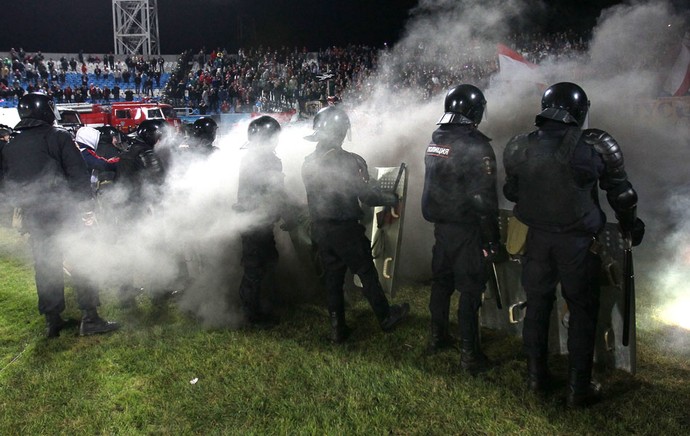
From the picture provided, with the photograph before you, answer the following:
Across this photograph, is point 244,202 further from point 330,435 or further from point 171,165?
point 330,435

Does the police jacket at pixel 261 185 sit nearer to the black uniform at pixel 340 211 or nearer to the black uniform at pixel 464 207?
the black uniform at pixel 340 211

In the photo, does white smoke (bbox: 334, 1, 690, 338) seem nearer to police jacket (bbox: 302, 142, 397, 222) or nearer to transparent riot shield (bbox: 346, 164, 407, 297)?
transparent riot shield (bbox: 346, 164, 407, 297)

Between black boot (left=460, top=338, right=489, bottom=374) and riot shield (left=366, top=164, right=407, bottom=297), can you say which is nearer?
black boot (left=460, top=338, right=489, bottom=374)

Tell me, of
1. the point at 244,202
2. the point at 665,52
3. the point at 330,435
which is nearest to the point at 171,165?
the point at 244,202

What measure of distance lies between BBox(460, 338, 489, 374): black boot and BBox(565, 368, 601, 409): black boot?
679 mm

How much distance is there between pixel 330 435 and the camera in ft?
10.3

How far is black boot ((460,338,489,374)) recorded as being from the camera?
381 cm

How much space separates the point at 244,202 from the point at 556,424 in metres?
3.25

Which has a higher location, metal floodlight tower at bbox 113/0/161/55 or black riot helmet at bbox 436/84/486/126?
metal floodlight tower at bbox 113/0/161/55

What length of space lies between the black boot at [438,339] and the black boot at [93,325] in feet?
10.4

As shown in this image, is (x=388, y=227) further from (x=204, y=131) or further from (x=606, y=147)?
(x=204, y=131)

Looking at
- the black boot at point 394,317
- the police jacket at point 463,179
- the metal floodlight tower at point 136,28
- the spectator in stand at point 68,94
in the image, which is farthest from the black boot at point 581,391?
the metal floodlight tower at point 136,28

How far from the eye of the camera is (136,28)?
1537 inches

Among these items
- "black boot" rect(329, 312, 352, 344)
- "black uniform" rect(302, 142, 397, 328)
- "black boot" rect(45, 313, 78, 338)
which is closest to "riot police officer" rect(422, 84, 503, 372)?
"black uniform" rect(302, 142, 397, 328)
